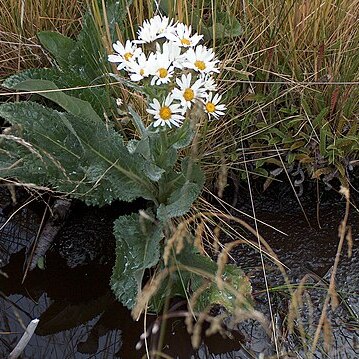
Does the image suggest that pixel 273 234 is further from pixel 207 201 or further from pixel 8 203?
pixel 8 203

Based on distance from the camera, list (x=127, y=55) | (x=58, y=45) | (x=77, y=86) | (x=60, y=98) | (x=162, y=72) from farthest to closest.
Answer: (x=58, y=45) < (x=77, y=86) < (x=60, y=98) < (x=127, y=55) < (x=162, y=72)

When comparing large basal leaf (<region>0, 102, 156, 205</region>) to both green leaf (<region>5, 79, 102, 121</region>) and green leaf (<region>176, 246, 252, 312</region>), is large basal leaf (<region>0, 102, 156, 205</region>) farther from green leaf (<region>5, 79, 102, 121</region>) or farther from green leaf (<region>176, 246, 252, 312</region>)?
green leaf (<region>176, 246, 252, 312</region>)

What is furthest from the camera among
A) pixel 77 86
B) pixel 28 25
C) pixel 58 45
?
pixel 28 25

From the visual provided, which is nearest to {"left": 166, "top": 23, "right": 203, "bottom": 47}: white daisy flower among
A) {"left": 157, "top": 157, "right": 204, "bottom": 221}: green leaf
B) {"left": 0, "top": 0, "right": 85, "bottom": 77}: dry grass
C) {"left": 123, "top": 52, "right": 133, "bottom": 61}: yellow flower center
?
{"left": 123, "top": 52, "right": 133, "bottom": 61}: yellow flower center

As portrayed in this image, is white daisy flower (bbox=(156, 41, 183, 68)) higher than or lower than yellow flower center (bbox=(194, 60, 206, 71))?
higher

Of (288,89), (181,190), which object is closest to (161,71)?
(181,190)

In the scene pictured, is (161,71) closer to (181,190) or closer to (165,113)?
(165,113)
